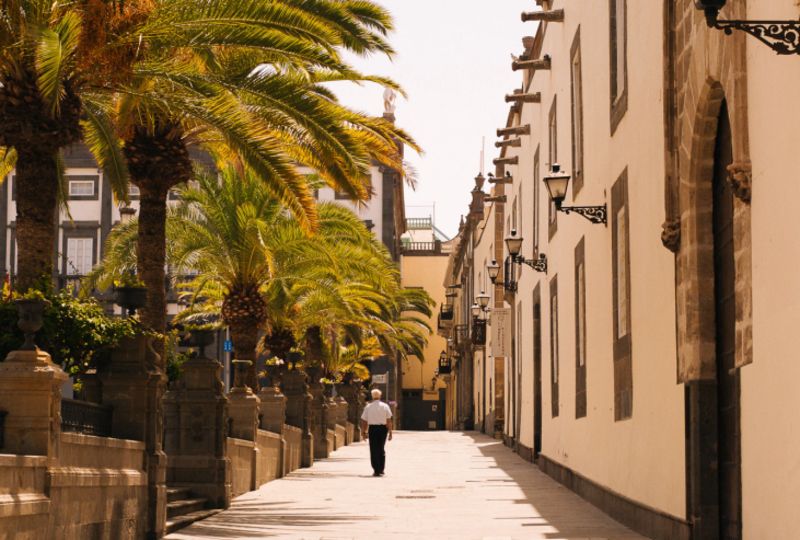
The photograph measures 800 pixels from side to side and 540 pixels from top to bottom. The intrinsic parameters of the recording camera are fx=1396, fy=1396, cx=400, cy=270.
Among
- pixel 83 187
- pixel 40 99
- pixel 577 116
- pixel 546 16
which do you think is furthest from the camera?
pixel 83 187

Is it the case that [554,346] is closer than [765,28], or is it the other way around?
[765,28]

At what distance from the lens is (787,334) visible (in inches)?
355

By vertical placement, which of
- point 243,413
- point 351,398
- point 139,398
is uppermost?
point 139,398

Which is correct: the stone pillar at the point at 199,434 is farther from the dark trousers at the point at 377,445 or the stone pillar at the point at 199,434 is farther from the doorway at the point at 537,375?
the doorway at the point at 537,375

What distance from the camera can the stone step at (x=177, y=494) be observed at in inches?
740

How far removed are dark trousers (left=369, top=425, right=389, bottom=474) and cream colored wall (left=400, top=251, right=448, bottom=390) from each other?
67.9 m

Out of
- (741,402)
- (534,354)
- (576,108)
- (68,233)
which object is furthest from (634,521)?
(68,233)

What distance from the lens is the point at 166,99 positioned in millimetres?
16594

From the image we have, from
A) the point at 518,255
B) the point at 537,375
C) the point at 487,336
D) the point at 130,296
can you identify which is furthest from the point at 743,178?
the point at 487,336

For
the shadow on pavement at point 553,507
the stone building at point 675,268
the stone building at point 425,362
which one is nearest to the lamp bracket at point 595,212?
the stone building at point 675,268

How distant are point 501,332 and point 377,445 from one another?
17.8 metres

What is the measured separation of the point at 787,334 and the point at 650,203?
601cm

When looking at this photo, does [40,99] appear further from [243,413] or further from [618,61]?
[243,413]

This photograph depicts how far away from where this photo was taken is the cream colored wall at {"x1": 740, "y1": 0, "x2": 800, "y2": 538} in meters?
8.88
